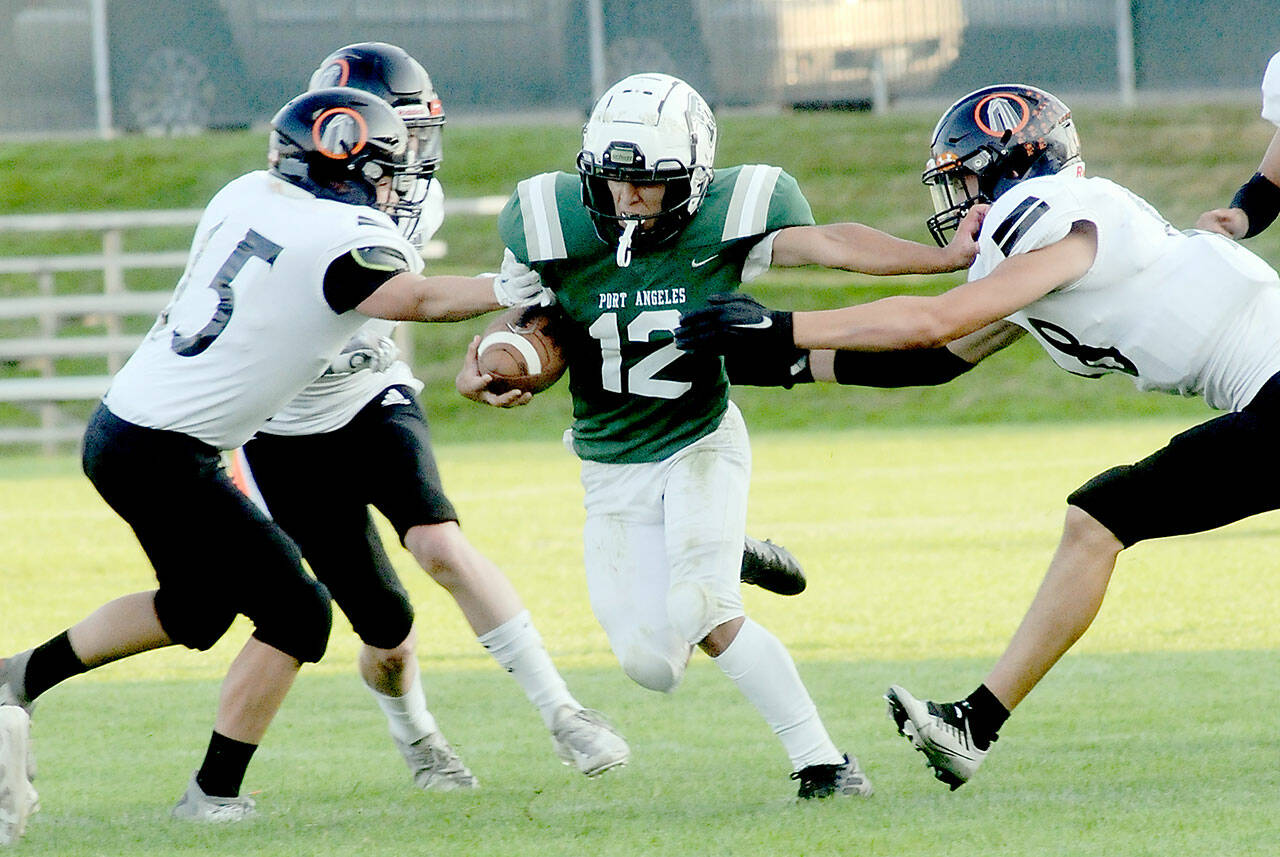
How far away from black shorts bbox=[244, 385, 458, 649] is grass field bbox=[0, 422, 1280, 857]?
17.7 inches

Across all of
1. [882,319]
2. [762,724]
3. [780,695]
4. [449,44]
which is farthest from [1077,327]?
[449,44]

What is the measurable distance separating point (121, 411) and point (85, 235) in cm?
1305

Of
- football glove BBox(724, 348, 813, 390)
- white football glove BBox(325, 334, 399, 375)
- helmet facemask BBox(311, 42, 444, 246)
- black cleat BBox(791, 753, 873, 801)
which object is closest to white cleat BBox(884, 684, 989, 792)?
black cleat BBox(791, 753, 873, 801)

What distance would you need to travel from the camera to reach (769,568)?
4.66 meters

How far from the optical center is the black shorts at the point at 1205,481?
380 cm

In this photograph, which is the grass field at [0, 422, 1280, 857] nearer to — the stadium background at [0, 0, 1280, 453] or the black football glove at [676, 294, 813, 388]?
the black football glove at [676, 294, 813, 388]

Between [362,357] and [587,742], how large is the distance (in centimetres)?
111

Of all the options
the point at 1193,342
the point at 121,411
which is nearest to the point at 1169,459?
the point at 1193,342

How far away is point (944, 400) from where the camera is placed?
47.7 feet

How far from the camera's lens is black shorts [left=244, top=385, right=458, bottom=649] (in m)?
4.41

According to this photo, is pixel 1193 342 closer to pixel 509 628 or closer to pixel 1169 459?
pixel 1169 459

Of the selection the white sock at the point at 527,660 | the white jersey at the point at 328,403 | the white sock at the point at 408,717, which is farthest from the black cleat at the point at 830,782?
the white jersey at the point at 328,403

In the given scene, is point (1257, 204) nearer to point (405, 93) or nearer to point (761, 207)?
point (761, 207)

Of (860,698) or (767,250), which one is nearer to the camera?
(767,250)
